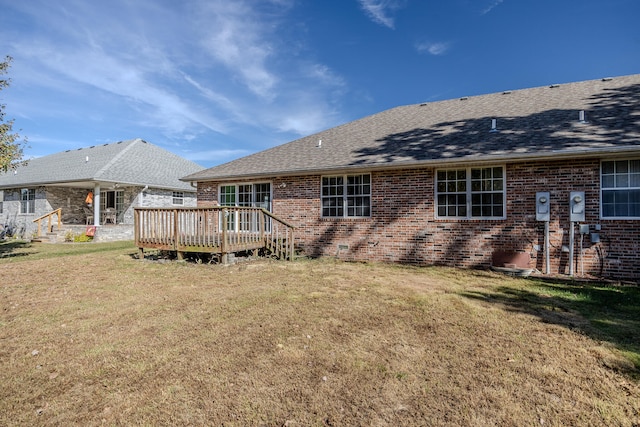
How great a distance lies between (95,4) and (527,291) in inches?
523

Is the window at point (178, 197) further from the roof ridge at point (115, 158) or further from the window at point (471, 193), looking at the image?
the window at point (471, 193)

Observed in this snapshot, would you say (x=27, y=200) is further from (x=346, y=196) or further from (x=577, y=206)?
(x=577, y=206)

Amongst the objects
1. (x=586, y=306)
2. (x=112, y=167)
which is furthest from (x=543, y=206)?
(x=112, y=167)

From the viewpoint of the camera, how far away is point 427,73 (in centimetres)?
1689

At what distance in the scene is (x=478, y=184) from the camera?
8742mm

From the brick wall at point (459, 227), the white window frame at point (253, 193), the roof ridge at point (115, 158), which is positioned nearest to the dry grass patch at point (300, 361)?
the brick wall at point (459, 227)

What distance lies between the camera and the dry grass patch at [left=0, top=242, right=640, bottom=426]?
2.46 metres

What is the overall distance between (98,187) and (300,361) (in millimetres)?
18489

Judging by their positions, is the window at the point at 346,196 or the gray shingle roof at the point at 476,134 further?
the window at the point at 346,196

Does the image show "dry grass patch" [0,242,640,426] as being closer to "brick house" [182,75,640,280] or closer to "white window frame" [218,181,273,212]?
"brick house" [182,75,640,280]

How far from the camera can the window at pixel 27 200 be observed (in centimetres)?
1978

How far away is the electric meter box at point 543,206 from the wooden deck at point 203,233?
264 inches

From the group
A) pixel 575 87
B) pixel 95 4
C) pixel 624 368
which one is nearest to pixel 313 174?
pixel 95 4

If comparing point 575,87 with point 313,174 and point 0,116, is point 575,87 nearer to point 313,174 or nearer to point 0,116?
point 313,174
